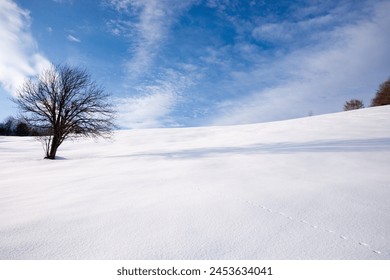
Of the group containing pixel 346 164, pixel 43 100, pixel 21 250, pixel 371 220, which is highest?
pixel 43 100

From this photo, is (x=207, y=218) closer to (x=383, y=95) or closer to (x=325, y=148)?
(x=325, y=148)

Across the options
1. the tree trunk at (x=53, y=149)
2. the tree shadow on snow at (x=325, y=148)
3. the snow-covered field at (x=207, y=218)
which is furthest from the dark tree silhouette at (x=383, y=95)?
the tree trunk at (x=53, y=149)

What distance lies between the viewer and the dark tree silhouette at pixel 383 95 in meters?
40.7

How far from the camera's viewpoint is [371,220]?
2.49 metres

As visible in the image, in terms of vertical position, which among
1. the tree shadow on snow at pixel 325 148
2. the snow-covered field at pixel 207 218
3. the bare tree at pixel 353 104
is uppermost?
the bare tree at pixel 353 104

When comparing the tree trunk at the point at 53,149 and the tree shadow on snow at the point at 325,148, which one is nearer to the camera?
the tree shadow on snow at the point at 325,148

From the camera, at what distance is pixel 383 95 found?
4172 centimetres

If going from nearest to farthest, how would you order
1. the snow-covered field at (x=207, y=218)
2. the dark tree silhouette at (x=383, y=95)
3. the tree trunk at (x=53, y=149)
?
the snow-covered field at (x=207, y=218) < the tree trunk at (x=53, y=149) < the dark tree silhouette at (x=383, y=95)

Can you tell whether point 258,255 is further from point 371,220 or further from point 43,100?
point 43,100

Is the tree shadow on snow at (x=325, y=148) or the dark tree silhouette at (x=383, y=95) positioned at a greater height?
the dark tree silhouette at (x=383, y=95)

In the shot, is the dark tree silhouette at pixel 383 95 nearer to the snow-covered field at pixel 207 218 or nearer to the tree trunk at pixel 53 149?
the snow-covered field at pixel 207 218

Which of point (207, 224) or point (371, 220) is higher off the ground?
point (371, 220)
